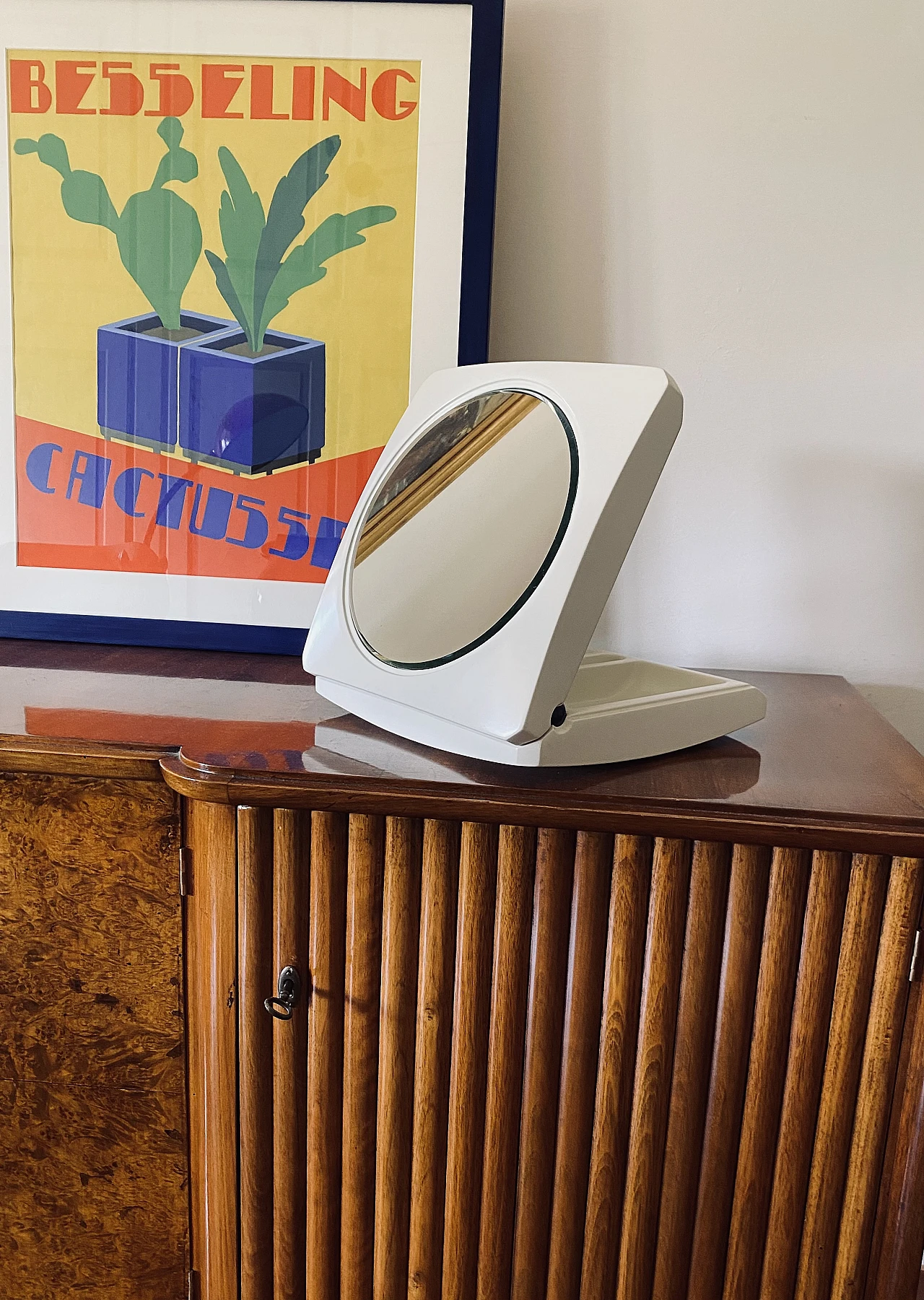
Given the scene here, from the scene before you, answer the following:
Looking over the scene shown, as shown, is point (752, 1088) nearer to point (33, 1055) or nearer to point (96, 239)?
point (33, 1055)

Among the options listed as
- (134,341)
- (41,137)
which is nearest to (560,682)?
(134,341)

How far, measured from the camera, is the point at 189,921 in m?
0.77

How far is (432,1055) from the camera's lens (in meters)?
0.74

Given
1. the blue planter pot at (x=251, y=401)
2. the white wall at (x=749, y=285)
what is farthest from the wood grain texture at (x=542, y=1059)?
the blue planter pot at (x=251, y=401)

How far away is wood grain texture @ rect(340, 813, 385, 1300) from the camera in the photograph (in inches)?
28.3

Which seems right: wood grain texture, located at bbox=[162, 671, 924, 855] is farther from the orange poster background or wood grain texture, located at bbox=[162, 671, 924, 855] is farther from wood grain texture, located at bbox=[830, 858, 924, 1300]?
the orange poster background

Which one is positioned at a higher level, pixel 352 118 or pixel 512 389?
pixel 352 118

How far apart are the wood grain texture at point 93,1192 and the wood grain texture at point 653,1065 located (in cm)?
38

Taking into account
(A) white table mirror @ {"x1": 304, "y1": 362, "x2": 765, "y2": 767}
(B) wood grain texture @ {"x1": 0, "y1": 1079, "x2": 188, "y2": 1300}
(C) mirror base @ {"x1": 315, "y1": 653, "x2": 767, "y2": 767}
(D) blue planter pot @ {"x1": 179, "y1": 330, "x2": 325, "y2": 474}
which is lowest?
(B) wood grain texture @ {"x1": 0, "y1": 1079, "x2": 188, "y2": 1300}

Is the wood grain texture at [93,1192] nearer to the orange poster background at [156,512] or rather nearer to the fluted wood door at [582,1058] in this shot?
the fluted wood door at [582,1058]

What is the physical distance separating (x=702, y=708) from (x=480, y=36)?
75 centimetres

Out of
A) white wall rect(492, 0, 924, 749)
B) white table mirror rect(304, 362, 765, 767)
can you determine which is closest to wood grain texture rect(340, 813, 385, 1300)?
white table mirror rect(304, 362, 765, 767)

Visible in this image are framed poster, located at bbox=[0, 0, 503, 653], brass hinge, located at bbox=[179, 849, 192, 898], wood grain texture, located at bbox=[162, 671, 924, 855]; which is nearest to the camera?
wood grain texture, located at bbox=[162, 671, 924, 855]

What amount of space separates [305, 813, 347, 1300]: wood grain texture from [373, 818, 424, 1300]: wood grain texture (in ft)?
0.12
